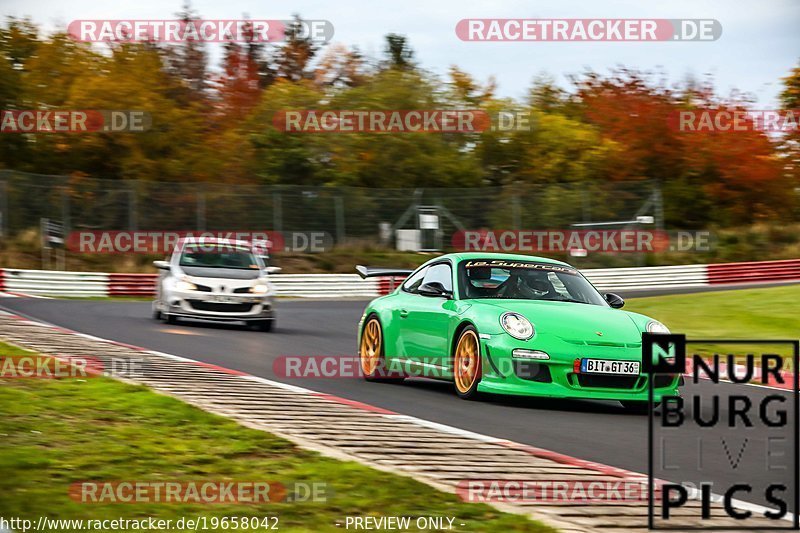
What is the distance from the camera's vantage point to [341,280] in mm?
30891

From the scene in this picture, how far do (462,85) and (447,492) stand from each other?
48.9 m

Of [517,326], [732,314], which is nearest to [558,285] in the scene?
[517,326]

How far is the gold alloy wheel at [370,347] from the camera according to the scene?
11.8 meters

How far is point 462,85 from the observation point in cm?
5406

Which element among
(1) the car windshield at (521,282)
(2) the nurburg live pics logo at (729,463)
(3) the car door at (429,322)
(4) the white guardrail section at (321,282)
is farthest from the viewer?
(4) the white guardrail section at (321,282)

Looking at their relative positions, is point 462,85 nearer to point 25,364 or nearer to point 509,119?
point 509,119

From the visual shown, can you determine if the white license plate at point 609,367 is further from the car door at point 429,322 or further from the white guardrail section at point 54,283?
the white guardrail section at point 54,283

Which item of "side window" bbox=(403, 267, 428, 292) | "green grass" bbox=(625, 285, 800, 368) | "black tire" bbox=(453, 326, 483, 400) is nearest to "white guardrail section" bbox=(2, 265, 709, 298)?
"green grass" bbox=(625, 285, 800, 368)

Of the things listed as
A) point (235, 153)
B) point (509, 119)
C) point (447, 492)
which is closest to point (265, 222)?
point (235, 153)

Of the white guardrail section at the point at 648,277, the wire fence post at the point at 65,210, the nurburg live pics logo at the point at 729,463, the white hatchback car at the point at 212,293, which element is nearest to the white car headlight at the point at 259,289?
the white hatchback car at the point at 212,293

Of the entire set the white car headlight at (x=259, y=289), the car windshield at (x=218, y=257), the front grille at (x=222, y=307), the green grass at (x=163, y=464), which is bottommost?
the green grass at (x=163, y=464)

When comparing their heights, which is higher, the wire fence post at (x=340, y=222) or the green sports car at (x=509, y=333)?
the wire fence post at (x=340, y=222)

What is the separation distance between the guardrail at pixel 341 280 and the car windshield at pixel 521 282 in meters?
11.5

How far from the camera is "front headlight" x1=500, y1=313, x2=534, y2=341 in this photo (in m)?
9.86
